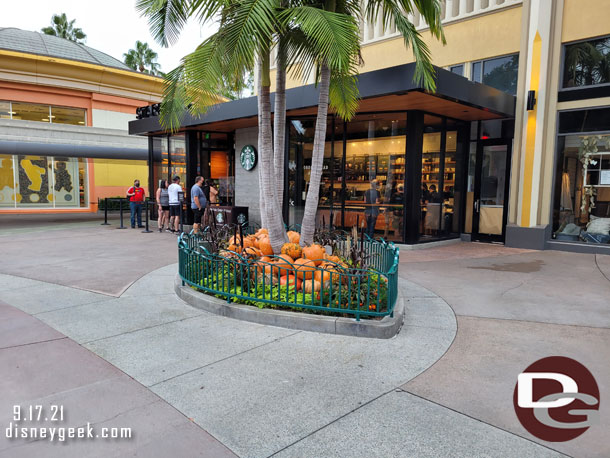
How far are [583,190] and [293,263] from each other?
923 cm

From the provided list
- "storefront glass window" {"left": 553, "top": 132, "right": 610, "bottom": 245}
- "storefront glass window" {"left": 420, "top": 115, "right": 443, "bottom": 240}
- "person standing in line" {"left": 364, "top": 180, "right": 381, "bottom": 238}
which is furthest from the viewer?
"person standing in line" {"left": 364, "top": 180, "right": 381, "bottom": 238}

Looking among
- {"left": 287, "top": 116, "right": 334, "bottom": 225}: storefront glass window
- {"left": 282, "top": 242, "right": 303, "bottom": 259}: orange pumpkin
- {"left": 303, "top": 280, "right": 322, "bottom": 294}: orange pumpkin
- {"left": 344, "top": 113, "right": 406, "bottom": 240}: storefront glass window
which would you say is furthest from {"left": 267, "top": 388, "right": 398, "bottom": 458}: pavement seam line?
{"left": 287, "top": 116, "right": 334, "bottom": 225}: storefront glass window

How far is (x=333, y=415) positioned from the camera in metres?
3.11

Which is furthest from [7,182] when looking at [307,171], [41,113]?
[307,171]

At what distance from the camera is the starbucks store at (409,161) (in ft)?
35.7

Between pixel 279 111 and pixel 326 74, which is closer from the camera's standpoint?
pixel 326 74

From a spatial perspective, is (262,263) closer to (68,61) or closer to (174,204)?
(174,204)

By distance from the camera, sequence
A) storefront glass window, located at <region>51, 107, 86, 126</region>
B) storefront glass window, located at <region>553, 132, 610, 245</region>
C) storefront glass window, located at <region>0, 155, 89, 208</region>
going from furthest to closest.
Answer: storefront glass window, located at <region>51, 107, 86, 126</region>, storefront glass window, located at <region>0, 155, 89, 208</region>, storefront glass window, located at <region>553, 132, 610, 245</region>

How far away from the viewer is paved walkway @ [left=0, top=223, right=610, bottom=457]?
9.30 feet

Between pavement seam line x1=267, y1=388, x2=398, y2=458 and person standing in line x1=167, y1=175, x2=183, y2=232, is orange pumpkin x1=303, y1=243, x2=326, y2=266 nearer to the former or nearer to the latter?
pavement seam line x1=267, y1=388, x2=398, y2=458

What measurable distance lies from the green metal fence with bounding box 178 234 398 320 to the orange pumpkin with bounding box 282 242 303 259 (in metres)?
0.43

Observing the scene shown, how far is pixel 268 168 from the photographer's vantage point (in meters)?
6.16

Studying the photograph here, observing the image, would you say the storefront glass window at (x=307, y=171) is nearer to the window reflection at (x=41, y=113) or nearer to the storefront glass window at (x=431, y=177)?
the storefront glass window at (x=431, y=177)

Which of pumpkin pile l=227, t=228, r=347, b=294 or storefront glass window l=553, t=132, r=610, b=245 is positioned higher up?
storefront glass window l=553, t=132, r=610, b=245
